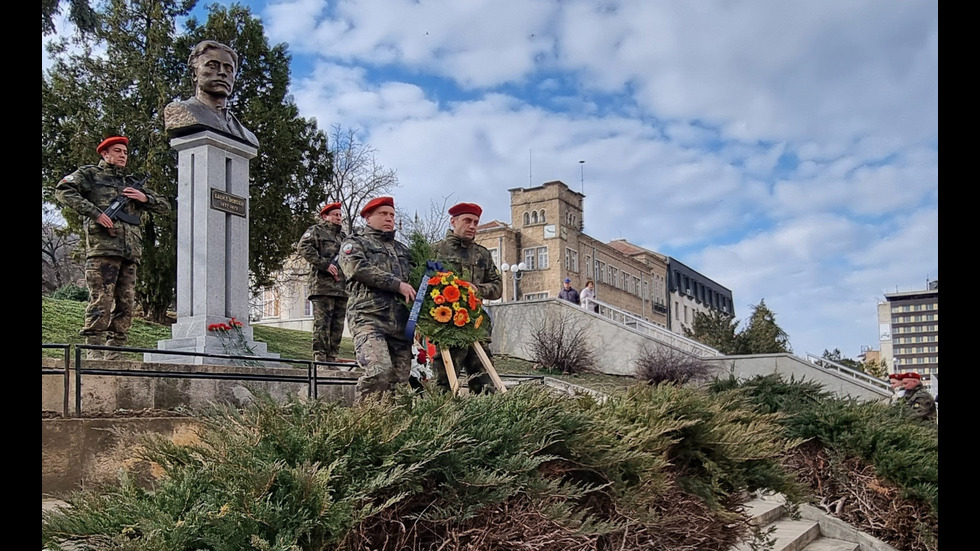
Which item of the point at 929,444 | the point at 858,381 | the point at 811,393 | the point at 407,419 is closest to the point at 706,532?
the point at 407,419

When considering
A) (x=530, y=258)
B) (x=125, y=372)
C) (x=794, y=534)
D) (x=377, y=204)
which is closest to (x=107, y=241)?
(x=125, y=372)

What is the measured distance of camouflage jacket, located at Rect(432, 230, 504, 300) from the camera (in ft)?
Answer: 25.1

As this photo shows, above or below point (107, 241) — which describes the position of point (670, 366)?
below

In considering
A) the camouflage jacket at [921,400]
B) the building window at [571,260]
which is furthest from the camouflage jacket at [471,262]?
the building window at [571,260]

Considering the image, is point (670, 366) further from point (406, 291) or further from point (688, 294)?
point (688, 294)

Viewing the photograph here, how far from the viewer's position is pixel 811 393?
950 centimetres

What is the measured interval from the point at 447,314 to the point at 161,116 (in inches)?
770

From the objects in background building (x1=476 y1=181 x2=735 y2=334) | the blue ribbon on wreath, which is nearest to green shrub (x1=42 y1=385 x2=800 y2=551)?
the blue ribbon on wreath

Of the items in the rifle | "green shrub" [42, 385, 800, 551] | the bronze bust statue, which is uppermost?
the bronze bust statue

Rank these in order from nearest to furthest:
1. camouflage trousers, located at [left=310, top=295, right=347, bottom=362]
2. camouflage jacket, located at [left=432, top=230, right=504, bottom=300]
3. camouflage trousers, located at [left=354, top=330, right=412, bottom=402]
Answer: camouflage trousers, located at [left=354, top=330, right=412, bottom=402], camouflage jacket, located at [left=432, top=230, right=504, bottom=300], camouflage trousers, located at [left=310, top=295, right=347, bottom=362]

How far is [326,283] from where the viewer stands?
11.9 m

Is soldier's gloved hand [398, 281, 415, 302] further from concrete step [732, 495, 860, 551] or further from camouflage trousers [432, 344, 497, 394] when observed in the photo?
concrete step [732, 495, 860, 551]

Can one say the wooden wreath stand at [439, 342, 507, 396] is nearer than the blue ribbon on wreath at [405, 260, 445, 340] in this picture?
Yes

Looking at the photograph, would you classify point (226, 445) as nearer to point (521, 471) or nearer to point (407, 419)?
point (407, 419)
